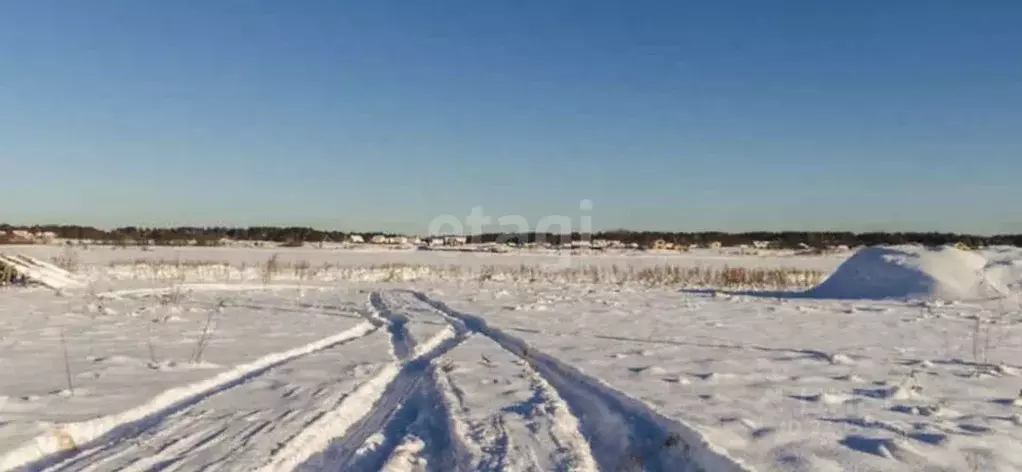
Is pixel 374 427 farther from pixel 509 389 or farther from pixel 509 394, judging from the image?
pixel 509 389

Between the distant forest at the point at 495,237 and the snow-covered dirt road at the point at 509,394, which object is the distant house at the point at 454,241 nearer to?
the distant forest at the point at 495,237

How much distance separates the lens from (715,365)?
8078mm

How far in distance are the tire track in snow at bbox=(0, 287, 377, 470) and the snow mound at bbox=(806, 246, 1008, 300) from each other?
50.1 feet

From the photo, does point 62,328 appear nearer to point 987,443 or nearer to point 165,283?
point 987,443

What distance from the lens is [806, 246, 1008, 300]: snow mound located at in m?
17.7

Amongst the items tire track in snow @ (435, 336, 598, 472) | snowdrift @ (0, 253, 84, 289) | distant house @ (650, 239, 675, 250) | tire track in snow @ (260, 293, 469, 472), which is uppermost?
distant house @ (650, 239, 675, 250)

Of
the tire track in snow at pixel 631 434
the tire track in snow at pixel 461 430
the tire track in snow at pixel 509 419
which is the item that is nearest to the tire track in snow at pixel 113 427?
the tire track in snow at pixel 461 430

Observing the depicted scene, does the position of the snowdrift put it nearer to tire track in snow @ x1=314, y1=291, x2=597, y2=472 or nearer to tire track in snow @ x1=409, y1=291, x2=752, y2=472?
tire track in snow @ x1=314, y1=291, x2=597, y2=472

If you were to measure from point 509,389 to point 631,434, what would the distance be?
1805 millimetres

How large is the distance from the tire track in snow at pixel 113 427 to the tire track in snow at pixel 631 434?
2.84m

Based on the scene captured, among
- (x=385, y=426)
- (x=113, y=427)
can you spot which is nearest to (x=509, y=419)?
(x=385, y=426)

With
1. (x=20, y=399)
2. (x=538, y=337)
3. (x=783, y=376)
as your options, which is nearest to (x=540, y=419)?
(x=783, y=376)

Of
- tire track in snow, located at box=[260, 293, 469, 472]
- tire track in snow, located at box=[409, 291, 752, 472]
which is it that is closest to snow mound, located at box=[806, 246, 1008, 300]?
tire track in snow, located at box=[409, 291, 752, 472]

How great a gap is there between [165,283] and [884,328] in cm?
1872
